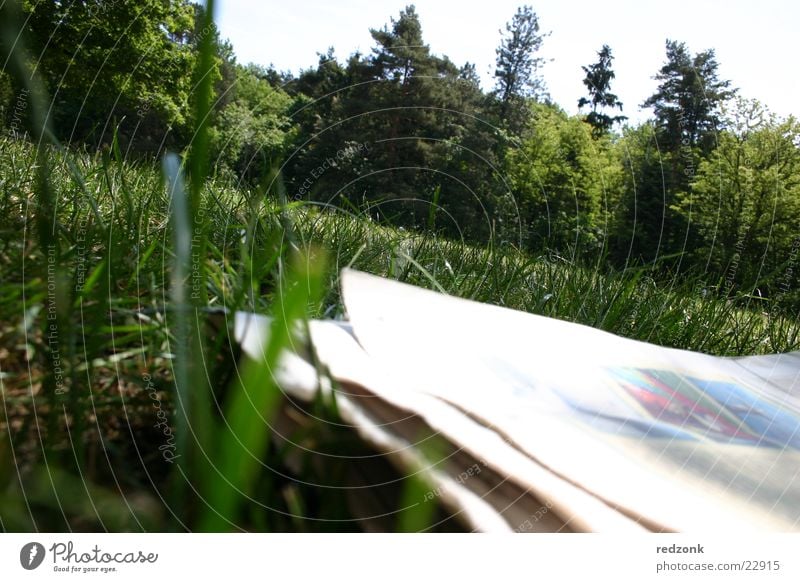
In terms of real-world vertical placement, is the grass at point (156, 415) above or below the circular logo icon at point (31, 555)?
above

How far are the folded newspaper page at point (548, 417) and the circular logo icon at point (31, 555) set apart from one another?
0.69 feet

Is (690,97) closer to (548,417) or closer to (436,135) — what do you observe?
(436,135)

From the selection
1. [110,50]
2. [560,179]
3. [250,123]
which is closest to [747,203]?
[560,179]

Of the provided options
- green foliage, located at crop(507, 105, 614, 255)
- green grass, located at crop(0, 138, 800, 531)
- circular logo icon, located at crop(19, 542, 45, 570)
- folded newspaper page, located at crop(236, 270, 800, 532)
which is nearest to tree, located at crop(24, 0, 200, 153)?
green grass, located at crop(0, 138, 800, 531)

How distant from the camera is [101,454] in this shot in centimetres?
43

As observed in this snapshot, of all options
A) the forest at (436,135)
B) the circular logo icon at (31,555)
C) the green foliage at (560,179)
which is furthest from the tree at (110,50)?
the green foliage at (560,179)

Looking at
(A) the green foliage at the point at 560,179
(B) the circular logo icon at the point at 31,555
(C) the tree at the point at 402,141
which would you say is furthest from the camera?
(A) the green foliage at the point at 560,179

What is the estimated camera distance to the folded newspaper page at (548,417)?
1.53 feet

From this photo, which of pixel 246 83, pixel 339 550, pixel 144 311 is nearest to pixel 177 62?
pixel 246 83

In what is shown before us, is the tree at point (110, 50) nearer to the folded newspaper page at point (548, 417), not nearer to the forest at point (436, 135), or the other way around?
the forest at point (436, 135)

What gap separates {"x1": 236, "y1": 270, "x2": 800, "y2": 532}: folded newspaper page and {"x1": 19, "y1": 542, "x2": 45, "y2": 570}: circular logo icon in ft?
0.69

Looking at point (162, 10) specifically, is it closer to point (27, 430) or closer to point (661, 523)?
point (27, 430)

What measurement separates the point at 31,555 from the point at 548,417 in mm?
470

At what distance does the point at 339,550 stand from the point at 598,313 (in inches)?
42.8
